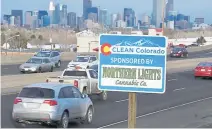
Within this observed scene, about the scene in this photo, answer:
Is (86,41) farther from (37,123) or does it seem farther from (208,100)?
(37,123)

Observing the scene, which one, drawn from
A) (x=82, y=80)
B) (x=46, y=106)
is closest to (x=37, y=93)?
(x=46, y=106)

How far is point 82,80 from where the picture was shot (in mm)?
23891

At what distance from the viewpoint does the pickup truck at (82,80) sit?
23.1 metres

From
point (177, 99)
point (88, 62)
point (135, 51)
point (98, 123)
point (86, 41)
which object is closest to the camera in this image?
point (135, 51)

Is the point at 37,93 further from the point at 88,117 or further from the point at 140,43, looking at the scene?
the point at 140,43

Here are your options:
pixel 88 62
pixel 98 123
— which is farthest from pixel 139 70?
pixel 88 62

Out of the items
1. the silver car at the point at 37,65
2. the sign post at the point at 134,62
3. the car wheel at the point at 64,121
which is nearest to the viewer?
the sign post at the point at 134,62

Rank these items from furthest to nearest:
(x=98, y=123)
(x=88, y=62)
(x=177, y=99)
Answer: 1. (x=88, y=62)
2. (x=177, y=99)
3. (x=98, y=123)

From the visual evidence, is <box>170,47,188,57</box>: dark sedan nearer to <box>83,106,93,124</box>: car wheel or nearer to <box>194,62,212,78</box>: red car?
<box>194,62,212,78</box>: red car

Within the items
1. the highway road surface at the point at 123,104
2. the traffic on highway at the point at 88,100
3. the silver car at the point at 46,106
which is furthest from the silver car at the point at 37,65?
the silver car at the point at 46,106

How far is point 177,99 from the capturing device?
1064 inches

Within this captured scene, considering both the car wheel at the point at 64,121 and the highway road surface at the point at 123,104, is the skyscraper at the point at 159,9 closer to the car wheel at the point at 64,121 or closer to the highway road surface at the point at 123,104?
the highway road surface at the point at 123,104

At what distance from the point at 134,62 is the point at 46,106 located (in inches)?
349

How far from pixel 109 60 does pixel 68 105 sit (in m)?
9.29
